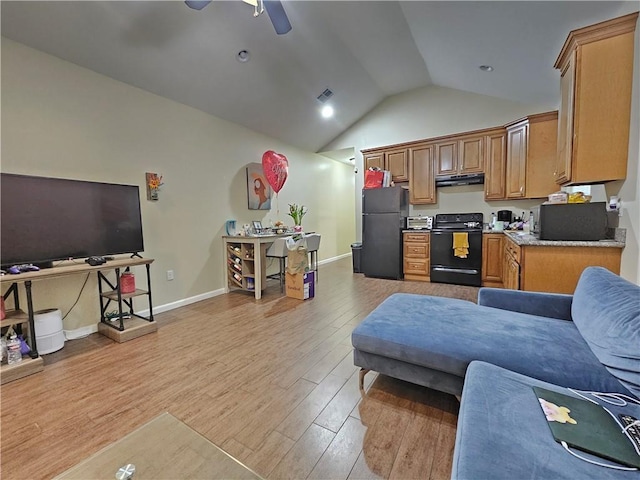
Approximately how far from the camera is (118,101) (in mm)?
3041

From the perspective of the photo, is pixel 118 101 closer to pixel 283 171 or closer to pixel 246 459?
pixel 283 171

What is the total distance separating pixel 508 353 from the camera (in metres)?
1.45

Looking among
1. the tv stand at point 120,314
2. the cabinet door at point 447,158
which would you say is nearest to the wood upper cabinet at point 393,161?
the cabinet door at point 447,158

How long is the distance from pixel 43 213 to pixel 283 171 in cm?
303

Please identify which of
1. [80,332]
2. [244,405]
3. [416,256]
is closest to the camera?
[244,405]

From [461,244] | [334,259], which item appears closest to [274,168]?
[461,244]

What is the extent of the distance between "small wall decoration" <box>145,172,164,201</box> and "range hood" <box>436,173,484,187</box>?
441cm

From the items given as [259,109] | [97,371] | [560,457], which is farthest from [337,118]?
[560,457]

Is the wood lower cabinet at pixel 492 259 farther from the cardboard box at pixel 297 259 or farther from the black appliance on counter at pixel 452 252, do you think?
the cardboard box at pixel 297 259

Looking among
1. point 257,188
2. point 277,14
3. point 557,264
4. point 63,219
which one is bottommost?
point 557,264

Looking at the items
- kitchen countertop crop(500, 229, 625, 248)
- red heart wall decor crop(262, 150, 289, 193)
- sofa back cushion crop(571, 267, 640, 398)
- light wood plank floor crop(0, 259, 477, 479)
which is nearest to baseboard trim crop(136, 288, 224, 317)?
light wood plank floor crop(0, 259, 477, 479)

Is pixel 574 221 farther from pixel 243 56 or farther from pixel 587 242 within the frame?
pixel 243 56

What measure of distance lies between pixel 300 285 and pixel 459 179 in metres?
3.30

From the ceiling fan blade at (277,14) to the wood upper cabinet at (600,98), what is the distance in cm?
230
